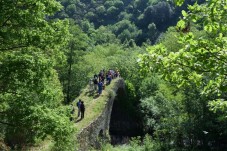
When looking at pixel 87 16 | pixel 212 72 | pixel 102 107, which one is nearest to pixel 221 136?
pixel 102 107

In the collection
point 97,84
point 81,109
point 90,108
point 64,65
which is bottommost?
point 90,108

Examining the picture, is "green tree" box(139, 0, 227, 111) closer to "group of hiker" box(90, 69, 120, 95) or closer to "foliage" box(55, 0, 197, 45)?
"group of hiker" box(90, 69, 120, 95)

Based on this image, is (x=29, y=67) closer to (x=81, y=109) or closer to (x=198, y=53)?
(x=198, y=53)

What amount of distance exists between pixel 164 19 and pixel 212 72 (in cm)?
12309

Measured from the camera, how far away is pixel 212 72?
238 inches

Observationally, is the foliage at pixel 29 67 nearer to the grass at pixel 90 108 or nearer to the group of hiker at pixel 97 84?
the grass at pixel 90 108

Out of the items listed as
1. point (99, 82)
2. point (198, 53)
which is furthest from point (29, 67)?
point (99, 82)

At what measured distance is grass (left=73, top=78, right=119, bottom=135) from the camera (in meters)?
22.6

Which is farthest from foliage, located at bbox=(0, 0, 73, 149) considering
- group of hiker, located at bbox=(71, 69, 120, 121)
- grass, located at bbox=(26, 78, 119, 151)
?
group of hiker, located at bbox=(71, 69, 120, 121)

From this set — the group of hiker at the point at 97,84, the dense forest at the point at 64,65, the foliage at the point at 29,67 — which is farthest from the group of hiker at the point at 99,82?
the foliage at the point at 29,67

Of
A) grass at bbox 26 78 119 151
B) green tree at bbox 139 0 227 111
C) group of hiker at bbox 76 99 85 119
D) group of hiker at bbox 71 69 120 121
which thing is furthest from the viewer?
group of hiker at bbox 71 69 120 121

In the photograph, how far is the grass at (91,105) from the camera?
74.2 feet

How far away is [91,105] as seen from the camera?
26.7 m

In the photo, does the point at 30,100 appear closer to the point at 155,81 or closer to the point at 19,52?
the point at 19,52
